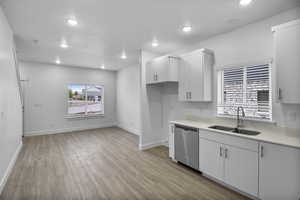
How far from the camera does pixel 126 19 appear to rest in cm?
265

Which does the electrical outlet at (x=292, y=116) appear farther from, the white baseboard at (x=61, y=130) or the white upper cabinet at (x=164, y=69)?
the white baseboard at (x=61, y=130)

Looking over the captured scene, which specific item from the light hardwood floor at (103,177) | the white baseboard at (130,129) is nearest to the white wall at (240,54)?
the light hardwood floor at (103,177)

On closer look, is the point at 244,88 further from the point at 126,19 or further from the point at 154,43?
Result: the point at 126,19

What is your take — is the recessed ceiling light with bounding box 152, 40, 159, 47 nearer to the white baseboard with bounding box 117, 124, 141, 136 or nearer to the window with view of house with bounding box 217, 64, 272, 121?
the window with view of house with bounding box 217, 64, 272, 121

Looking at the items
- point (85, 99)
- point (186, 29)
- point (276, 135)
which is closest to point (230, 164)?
point (276, 135)

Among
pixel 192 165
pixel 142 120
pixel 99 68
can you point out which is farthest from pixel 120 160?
pixel 99 68

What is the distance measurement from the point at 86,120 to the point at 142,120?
12.5ft

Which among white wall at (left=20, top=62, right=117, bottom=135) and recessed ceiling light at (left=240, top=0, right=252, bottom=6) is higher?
recessed ceiling light at (left=240, top=0, right=252, bottom=6)

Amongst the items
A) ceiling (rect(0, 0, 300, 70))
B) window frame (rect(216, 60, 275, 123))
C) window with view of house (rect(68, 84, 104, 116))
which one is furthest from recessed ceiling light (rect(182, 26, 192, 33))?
window with view of house (rect(68, 84, 104, 116))

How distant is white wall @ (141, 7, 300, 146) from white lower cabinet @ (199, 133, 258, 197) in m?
0.82

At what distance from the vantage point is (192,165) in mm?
3047

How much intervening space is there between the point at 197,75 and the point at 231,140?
1.53m

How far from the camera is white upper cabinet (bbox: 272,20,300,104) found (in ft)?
6.57

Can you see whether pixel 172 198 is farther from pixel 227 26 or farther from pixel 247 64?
pixel 227 26
